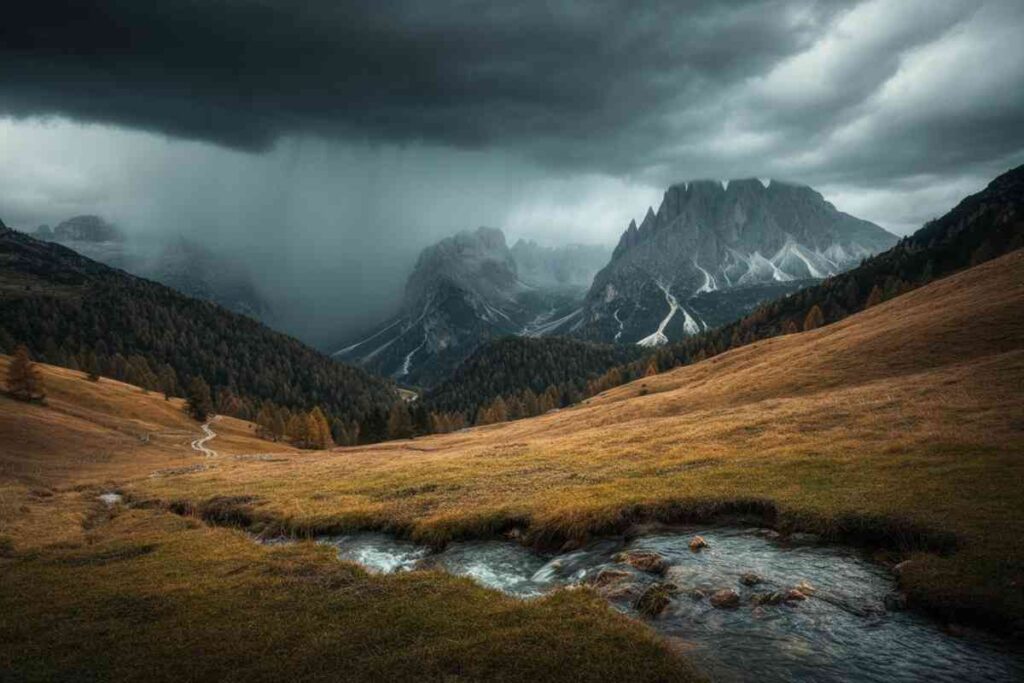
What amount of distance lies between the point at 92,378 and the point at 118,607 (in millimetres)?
139439

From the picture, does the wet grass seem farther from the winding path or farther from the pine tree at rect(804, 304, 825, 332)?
the pine tree at rect(804, 304, 825, 332)

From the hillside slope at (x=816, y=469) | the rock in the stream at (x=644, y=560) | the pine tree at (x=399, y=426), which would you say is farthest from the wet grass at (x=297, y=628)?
the pine tree at (x=399, y=426)

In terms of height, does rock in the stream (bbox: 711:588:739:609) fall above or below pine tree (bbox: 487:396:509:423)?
above

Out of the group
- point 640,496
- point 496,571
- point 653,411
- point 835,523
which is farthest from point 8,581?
point 653,411

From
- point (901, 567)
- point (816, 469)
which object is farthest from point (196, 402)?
point (901, 567)

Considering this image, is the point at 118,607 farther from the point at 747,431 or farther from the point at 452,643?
the point at 747,431

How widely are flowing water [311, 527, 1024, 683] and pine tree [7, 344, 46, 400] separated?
9355 cm

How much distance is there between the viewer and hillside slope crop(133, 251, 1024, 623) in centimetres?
2061

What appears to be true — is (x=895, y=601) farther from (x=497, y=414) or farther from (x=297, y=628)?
(x=497, y=414)

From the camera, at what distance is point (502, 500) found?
32.7 meters

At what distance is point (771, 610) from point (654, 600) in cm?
384

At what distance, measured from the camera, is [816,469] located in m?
29.0

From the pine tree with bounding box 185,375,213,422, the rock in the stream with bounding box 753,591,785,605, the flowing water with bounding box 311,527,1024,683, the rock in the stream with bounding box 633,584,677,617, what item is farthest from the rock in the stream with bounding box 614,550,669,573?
the pine tree with bounding box 185,375,213,422

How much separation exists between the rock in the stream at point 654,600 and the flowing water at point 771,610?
0.94 ft
